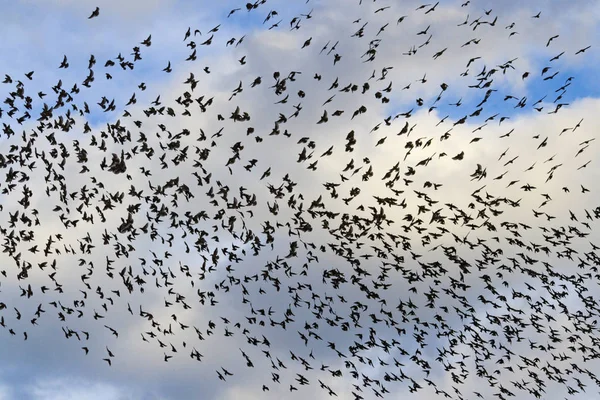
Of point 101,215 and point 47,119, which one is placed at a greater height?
point 47,119

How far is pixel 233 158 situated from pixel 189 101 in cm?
454

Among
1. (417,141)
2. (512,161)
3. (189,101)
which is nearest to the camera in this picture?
(512,161)

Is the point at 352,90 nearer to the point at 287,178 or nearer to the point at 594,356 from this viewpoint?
the point at 287,178

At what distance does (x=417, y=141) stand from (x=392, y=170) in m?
3.41

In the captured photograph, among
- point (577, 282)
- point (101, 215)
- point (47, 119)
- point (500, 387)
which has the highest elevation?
point (47, 119)

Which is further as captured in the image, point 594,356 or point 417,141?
point 594,356

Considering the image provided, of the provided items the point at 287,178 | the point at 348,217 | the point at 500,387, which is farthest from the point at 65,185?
the point at 500,387

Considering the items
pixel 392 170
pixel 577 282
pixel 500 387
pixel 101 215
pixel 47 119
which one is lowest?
pixel 500 387

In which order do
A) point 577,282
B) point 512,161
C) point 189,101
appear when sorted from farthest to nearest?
point 577,282, point 189,101, point 512,161

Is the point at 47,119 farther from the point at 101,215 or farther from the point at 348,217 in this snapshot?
the point at 348,217

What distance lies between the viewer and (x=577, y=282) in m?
60.5

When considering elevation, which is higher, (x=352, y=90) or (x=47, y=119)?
(x=47, y=119)

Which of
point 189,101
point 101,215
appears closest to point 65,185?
point 101,215

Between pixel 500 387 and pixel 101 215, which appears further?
pixel 500 387
